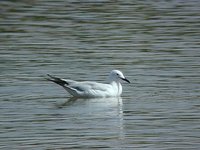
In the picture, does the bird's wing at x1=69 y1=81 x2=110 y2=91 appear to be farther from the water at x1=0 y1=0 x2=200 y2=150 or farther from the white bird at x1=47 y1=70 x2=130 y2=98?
the water at x1=0 y1=0 x2=200 y2=150

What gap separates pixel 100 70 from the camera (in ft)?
69.8

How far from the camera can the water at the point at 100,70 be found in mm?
15109

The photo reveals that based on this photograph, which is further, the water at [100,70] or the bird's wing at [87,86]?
the bird's wing at [87,86]

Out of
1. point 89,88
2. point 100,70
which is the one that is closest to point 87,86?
point 89,88

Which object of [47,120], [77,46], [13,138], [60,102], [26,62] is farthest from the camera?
[77,46]

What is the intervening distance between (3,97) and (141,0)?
14492mm

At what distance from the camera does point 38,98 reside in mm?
18656

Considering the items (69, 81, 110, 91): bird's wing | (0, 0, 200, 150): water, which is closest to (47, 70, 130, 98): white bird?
(69, 81, 110, 91): bird's wing

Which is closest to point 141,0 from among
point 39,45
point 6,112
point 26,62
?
point 39,45

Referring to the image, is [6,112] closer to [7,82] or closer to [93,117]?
[93,117]

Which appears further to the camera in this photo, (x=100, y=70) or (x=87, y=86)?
(x=100, y=70)

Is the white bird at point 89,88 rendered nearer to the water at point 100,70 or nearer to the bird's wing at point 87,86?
the bird's wing at point 87,86

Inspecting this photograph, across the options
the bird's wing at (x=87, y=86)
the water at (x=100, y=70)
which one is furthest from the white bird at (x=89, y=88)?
the water at (x=100, y=70)

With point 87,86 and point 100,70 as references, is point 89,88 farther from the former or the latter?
point 100,70
